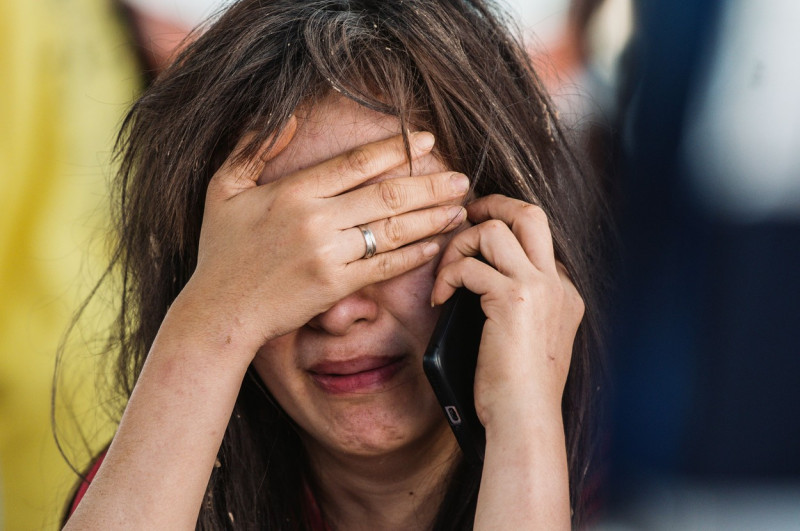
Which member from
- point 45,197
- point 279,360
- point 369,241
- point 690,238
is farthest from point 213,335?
point 45,197

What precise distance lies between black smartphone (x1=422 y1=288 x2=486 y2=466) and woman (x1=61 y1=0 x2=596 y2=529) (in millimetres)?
30

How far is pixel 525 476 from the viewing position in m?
1.06

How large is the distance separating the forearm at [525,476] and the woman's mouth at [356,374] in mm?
202

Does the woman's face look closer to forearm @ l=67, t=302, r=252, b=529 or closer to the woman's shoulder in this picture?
forearm @ l=67, t=302, r=252, b=529

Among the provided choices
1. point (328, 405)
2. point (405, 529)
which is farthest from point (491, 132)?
point (405, 529)

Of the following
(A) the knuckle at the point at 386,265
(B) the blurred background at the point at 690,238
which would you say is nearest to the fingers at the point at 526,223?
(A) the knuckle at the point at 386,265

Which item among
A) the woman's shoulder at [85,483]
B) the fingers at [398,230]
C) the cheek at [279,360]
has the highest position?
the fingers at [398,230]

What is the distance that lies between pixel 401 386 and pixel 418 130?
423 millimetres

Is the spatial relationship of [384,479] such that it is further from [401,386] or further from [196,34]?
[196,34]

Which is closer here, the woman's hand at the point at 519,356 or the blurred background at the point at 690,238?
the woman's hand at the point at 519,356

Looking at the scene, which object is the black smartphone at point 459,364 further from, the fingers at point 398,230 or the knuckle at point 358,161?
the knuckle at point 358,161

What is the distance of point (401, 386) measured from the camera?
4.07 feet

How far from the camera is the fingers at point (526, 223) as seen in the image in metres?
1.20

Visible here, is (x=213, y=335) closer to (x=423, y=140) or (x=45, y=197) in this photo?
(x=423, y=140)
